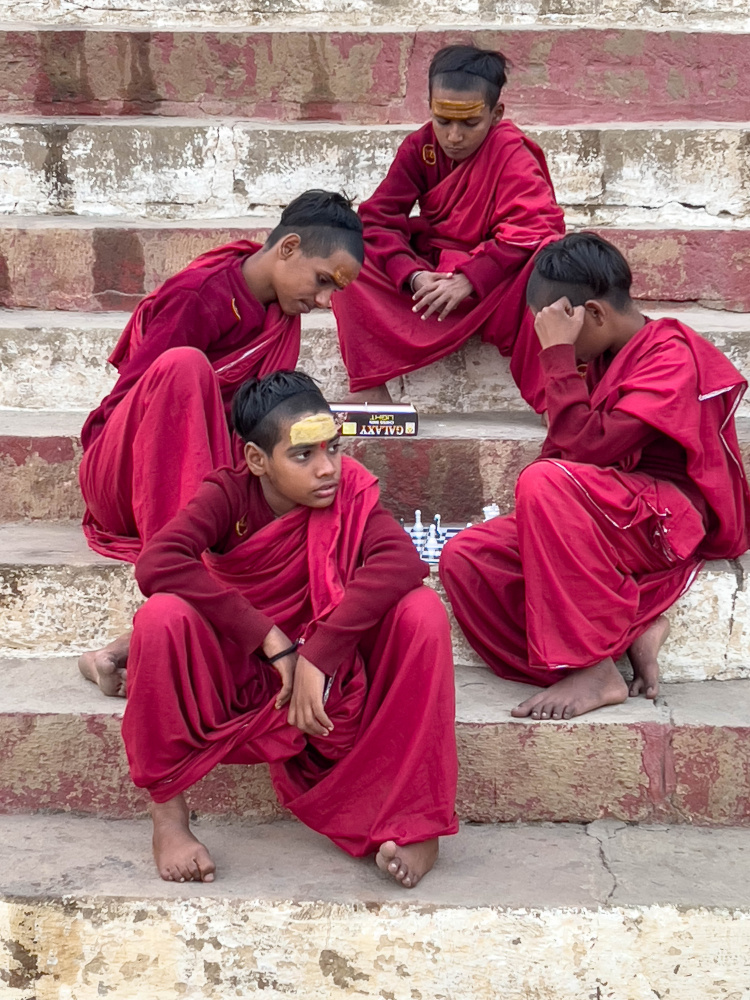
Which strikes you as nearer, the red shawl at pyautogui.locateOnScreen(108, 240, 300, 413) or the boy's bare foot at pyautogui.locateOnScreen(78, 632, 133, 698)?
the boy's bare foot at pyautogui.locateOnScreen(78, 632, 133, 698)

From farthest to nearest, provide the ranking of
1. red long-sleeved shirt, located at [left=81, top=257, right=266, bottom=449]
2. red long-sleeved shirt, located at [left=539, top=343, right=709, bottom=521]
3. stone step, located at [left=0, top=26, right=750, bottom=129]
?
1. stone step, located at [left=0, top=26, right=750, bottom=129]
2. red long-sleeved shirt, located at [left=81, top=257, right=266, bottom=449]
3. red long-sleeved shirt, located at [left=539, top=343, right=709, bottom=521]

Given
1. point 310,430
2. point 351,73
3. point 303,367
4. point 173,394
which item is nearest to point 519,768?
point 310,430

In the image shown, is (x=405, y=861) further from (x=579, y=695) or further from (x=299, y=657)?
(x=579, y=695)

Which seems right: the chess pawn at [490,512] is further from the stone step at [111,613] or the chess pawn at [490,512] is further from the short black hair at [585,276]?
the short black hair at [585,276]

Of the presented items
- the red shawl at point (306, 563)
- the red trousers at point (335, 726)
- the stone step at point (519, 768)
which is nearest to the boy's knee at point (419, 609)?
the red trousers at point (335, 726)

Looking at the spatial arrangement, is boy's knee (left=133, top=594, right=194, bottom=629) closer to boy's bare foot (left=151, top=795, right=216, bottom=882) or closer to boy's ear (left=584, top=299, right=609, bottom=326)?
boy's bare foot (left=151, top=795, right=216, bottom=882)

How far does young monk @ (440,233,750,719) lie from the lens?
2975 mm

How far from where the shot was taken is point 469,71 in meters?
3.91

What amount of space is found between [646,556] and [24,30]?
343 centimetres

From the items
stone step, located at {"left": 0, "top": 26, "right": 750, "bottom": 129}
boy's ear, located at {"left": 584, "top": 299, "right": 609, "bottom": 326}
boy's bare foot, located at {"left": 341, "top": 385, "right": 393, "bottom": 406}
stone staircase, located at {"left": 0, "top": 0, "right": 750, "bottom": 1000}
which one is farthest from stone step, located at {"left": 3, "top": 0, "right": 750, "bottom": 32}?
boy's ear, located at {"left": 584, "top": 299, "right": 609, "bottom": 326}

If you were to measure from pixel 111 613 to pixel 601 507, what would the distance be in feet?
4.22

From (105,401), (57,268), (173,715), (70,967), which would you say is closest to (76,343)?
(57,268)

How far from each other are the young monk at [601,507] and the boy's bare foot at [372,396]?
0.92 metres

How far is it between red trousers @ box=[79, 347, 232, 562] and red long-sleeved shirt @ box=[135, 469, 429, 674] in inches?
10.5
